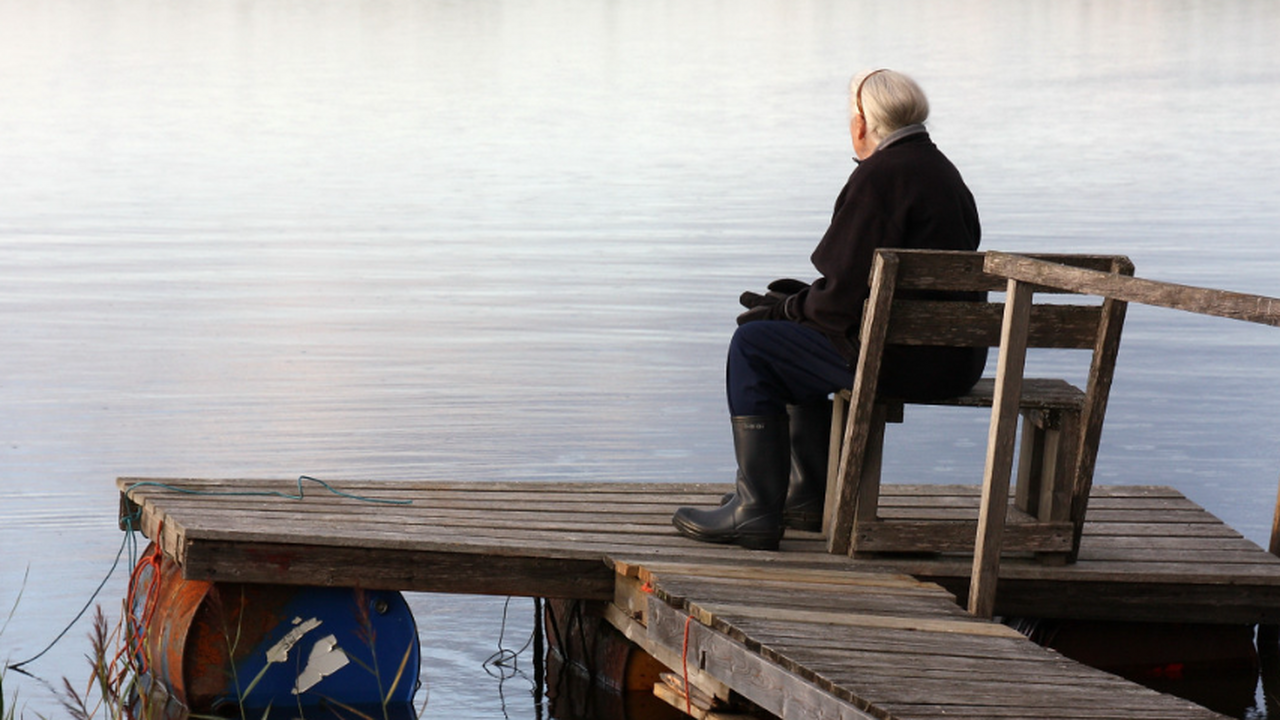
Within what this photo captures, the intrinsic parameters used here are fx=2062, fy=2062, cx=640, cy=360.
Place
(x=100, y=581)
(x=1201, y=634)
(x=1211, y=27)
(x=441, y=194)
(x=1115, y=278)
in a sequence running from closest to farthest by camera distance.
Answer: (x=1115, y=278)
(x=1201, y=634)
(x=100, y=581)
(x=441, y=194)
(x=1211, y=27)

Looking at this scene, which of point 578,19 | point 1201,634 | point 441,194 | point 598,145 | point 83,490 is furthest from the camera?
point 578,19


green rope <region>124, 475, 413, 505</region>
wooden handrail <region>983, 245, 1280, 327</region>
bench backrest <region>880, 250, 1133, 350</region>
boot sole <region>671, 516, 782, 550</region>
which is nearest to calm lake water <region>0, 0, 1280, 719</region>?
green rope <region>124, 475, 413, 505</region>

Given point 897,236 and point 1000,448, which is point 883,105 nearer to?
point 897,236

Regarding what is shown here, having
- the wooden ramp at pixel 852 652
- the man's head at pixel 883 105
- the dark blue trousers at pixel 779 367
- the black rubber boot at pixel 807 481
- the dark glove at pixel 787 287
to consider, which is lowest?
the wooden ramp at pixel 852 652

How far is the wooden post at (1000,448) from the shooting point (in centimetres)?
507

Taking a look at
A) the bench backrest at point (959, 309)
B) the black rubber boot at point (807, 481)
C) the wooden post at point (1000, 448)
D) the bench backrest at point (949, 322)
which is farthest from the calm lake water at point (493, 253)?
the bench backrest at point (959, 309)

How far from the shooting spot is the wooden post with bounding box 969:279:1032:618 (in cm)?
507

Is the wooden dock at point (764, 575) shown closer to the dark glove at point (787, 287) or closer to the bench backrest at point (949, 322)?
the bench backrest at point (949, 322)

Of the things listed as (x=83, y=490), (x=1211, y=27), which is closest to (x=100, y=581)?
(x=83, y=490)

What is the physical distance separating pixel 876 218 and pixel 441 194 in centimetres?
1682

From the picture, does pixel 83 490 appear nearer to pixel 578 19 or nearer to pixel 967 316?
pixel 967 316

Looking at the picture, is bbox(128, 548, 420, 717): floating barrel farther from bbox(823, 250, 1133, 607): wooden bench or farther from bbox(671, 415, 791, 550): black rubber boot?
bbox(823, 250, 1133, 607): wooden bench

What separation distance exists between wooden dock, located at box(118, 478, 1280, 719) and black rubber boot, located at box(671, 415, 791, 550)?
2.5 inches

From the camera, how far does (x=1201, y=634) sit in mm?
6246
